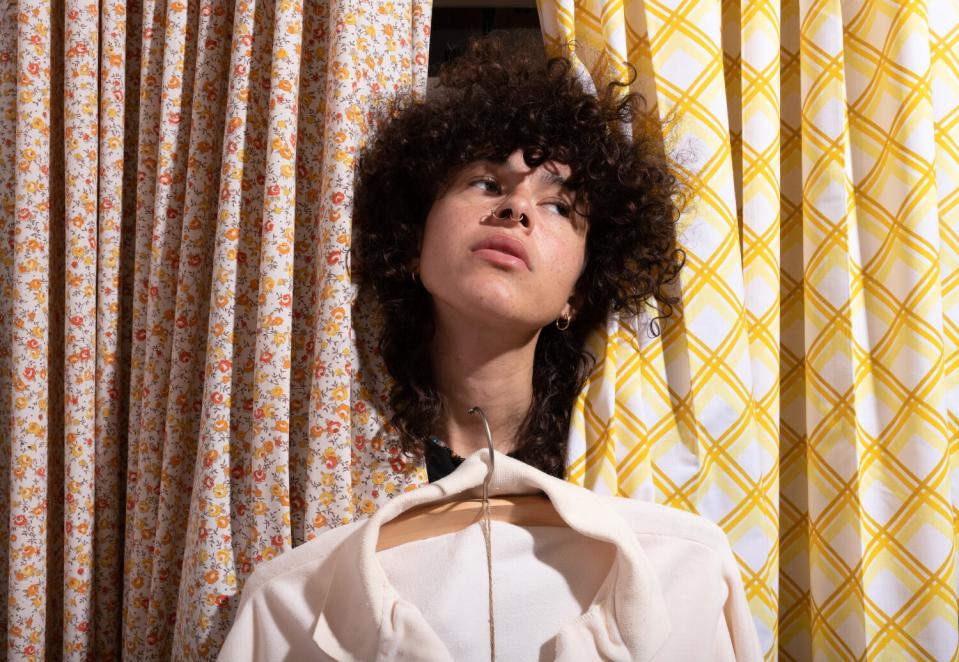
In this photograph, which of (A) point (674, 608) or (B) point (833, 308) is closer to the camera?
(A) point (674, 608)

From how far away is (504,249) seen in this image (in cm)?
117

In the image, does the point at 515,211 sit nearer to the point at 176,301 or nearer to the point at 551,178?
the point at 551,178

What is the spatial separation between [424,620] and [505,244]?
0.53 meters

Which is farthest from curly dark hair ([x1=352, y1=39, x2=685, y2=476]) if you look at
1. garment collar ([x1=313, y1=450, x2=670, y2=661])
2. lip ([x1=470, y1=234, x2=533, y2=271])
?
garment collar ([x1=313, y1=450, x2=670, y2=661])

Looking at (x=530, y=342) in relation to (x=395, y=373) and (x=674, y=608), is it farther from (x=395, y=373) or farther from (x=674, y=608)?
(x=674, y=608)

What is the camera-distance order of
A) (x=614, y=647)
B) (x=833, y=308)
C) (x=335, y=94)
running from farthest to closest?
(x=833, y=308) < (x=335, y=94) < (x=614, y=647)

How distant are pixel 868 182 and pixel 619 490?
0.67 meters

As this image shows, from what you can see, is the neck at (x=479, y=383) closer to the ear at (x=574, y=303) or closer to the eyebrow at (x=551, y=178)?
the ear at (x=574, y=303)

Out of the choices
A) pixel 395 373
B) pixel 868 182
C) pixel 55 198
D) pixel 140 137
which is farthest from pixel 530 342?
pixel 55 198

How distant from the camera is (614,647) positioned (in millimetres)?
973

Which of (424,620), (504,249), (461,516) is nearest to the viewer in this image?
(424,620)

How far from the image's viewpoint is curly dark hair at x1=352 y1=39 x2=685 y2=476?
4.11ft

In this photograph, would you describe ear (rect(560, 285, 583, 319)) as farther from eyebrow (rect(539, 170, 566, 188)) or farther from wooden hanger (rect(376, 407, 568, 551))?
wooden hanger (rect(376, 407, 568, 551))

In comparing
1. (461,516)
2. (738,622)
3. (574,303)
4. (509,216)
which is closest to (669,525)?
(738,622)
